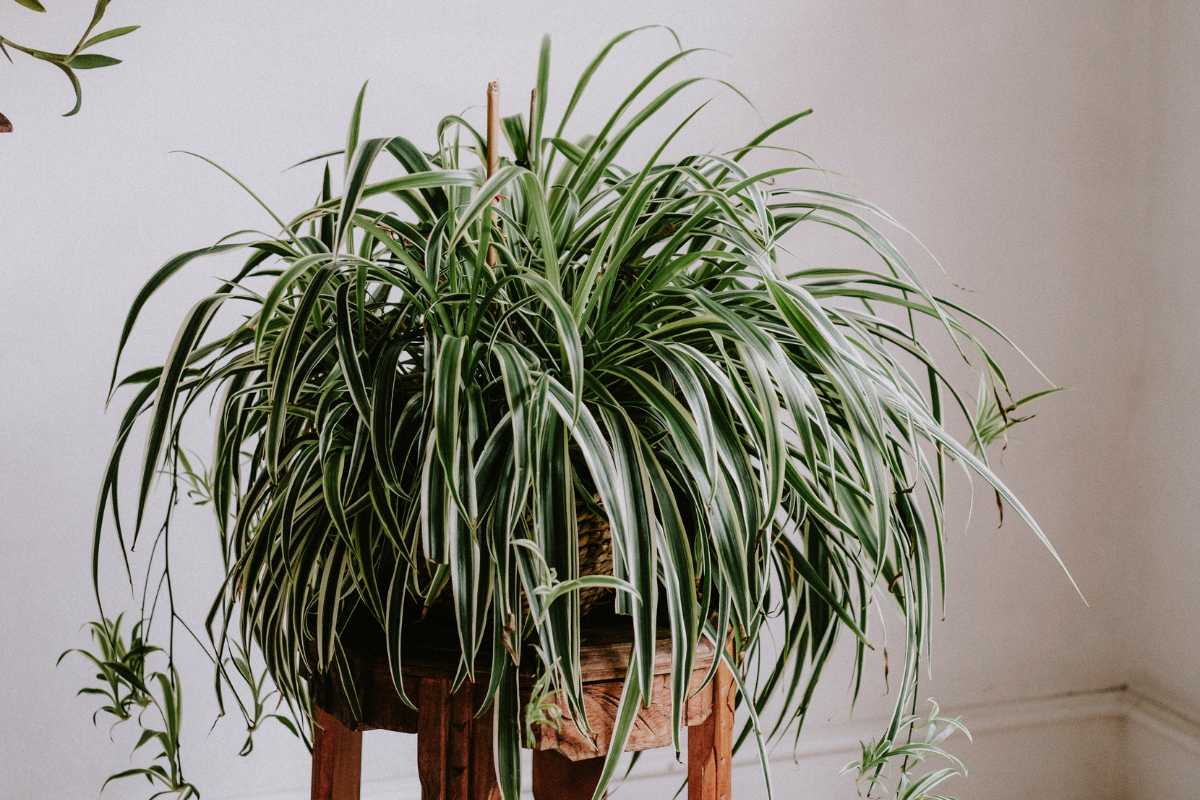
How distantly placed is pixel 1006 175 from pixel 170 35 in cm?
129

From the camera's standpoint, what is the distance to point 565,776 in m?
1.05

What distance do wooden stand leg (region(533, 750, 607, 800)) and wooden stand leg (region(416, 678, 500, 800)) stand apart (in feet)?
0.75

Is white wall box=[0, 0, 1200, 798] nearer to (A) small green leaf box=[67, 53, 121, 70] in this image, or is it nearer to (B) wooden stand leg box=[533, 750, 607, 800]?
(A) small green leaf box=[67, 53, 121, 70]

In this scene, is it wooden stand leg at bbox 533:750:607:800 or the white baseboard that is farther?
the white baseboard

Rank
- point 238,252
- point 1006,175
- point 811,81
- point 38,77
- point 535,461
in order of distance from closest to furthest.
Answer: point 535,461
point 38,77
point 238,252
point 811,81
point 1006,175

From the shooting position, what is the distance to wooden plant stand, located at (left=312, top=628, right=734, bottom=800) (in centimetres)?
81

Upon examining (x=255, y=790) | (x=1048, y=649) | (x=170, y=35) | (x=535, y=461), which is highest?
(x=170, y=35)

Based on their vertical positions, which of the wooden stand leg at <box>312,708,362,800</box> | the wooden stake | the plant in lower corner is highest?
the wooden stake

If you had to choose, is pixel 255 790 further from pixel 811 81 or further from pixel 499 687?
pixel 811 81

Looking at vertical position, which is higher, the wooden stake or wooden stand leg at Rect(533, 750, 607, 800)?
the wooden stake

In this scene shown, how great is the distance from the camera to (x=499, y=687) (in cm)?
75

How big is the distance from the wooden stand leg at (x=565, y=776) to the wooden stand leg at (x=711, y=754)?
0.14 metres

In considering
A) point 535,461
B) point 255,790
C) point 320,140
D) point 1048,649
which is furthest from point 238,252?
point 1048,649

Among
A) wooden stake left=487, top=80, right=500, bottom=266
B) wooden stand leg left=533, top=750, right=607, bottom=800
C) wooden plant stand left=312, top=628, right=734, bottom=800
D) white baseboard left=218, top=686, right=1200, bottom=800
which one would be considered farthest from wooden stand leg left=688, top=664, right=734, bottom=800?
white baseboard left=218, top=686, right=1200, bottom=800
